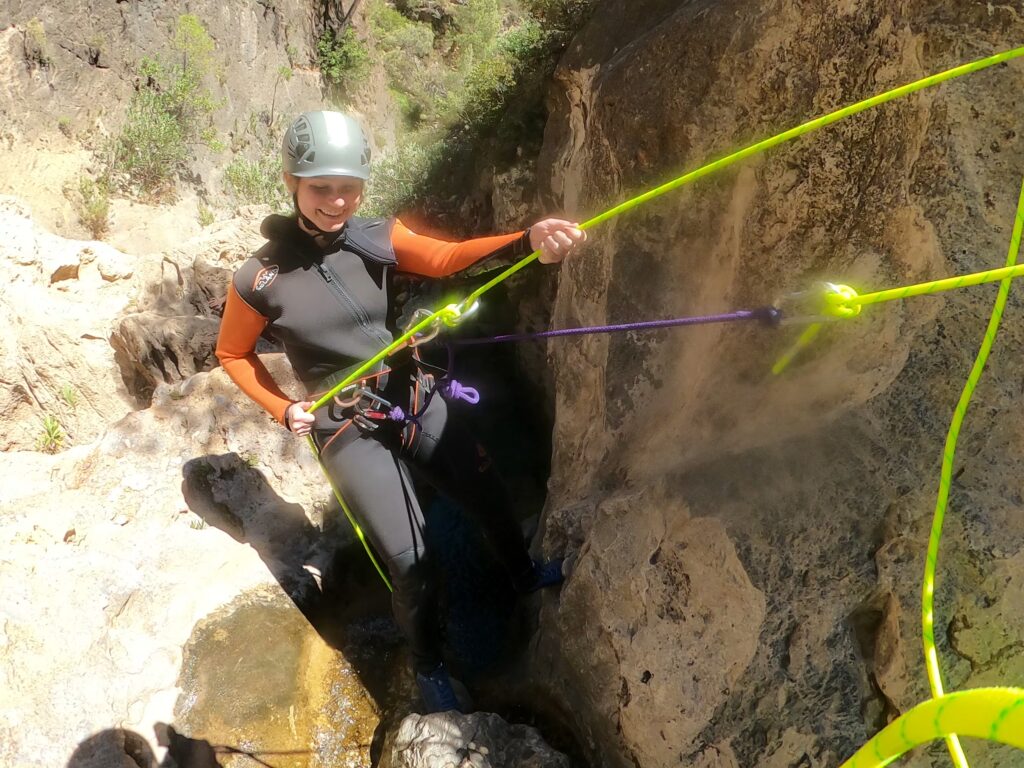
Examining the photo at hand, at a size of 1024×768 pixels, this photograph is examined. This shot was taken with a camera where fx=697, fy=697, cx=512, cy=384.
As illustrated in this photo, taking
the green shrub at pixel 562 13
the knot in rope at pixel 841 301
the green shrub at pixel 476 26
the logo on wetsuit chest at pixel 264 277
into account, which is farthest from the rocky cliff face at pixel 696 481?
the green shrub at pixel 476 26

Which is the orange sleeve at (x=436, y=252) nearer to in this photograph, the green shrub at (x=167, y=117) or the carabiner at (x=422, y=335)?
the carabiner at (x=422, y=335)

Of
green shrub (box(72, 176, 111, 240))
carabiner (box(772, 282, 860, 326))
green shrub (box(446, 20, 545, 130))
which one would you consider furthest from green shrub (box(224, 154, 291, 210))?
carabiner (box(772, 282, 860, 326))

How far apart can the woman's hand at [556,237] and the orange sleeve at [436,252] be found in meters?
0.18

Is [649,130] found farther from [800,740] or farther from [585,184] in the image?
[800,740]

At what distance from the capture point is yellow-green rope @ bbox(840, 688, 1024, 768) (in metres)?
0.93

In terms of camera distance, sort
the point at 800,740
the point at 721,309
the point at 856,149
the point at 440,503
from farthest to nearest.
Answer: the point at 440,503
the point at 721,309
the point at 856,149
the point at 800,740

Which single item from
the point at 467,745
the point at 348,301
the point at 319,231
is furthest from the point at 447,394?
the point at 467,745

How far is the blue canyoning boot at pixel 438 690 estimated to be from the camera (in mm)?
2732

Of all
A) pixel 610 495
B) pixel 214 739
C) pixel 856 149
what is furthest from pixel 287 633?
pixel 856 149

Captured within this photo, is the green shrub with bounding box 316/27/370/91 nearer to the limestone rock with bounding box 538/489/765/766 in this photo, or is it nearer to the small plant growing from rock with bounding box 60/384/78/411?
the small plant growing from rock with bounding box 60/384/78/411

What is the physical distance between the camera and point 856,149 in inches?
82.1

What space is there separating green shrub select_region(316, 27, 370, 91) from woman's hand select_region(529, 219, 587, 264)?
13.2m

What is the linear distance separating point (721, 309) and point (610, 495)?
0.82m

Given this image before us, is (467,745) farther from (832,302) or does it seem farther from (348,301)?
(832,302)
